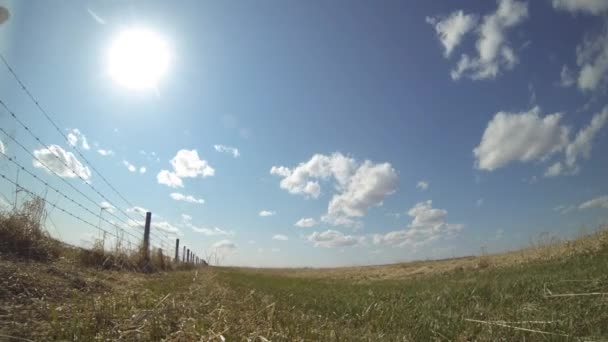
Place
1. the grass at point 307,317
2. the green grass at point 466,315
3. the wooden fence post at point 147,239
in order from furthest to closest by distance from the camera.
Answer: the wooden fence post at point 147,239
the green grass at point 466,315
the grass at point 307,317

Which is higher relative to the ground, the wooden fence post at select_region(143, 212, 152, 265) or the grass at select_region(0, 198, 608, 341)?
the wooden fence post at select_region(143, 212, 152, 265)

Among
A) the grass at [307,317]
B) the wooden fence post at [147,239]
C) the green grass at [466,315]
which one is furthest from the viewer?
the wooden fence post at [147,239]

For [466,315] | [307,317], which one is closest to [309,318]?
[307,317]

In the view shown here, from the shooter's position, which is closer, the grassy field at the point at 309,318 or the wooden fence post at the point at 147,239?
the grassy field at the point at 309,318

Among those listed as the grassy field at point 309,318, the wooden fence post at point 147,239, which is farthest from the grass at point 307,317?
the wooden fence post at point 147,239

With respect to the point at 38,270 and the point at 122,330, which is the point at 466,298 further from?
the point at 38,270

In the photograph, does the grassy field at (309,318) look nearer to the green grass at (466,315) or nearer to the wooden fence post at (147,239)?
the green grass at (466,315)

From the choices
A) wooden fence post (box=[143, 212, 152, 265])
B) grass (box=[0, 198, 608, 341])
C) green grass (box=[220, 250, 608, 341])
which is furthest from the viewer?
wooden fence post (box=[143, 212, 152, 265])

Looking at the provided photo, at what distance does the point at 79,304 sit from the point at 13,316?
892mm

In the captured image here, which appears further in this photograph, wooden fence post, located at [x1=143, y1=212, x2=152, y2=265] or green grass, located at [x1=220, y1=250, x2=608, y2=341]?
wooden fence post, located at [x1=143, y1=212, x2=152, y2=265]

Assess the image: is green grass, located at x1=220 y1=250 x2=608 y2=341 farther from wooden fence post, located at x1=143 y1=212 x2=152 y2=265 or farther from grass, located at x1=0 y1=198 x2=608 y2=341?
wooden fence post, located at x1=143 y1=212 x2=152 y2=265

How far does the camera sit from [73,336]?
2719 mm

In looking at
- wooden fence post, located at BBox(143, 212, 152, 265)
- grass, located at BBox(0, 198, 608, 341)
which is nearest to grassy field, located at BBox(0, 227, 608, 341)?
grass, located at BBox(0, 198, 608, 341)

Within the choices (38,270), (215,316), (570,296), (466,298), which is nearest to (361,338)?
(215,316)
